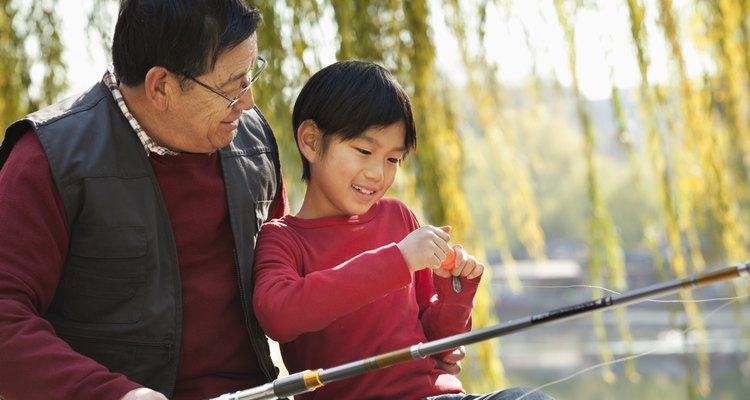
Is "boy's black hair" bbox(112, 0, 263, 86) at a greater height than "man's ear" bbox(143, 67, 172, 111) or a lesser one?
greater

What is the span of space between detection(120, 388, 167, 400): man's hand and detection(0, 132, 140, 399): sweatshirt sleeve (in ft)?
0.05

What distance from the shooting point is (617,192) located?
71.2ft

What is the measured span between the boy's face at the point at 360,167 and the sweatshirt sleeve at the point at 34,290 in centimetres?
42

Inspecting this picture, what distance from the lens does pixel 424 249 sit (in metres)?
1.48

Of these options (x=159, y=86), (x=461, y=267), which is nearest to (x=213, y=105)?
(x=159, y=86)

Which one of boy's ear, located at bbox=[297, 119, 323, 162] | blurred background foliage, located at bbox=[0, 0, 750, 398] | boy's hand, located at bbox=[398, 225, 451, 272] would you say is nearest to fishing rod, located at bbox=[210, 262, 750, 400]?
boy's hand, located at bbox=[398, 225, 451, 272]

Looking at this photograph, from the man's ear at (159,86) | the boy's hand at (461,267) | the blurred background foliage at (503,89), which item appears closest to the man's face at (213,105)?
the man's ear at (159,86)

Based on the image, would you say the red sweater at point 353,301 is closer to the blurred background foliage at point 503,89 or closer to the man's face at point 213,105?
the man's face at point 213,105

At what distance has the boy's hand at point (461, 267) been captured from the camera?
1.56 meters

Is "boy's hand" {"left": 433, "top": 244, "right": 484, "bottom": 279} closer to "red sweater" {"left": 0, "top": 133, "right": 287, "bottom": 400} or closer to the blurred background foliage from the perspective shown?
"red sweater" {"left": 0, "top": 133, "right": 287, "bottom": 400}

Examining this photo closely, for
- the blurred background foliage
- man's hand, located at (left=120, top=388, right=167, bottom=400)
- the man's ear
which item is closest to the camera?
man's hand, located at (left=120, top=388, right=167, bottom=400)

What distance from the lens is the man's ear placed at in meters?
1.59

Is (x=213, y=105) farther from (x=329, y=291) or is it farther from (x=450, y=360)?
(x=450, y=360)

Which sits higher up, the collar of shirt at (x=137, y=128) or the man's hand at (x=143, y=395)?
the collar of shirt at (x=137, y=128)
